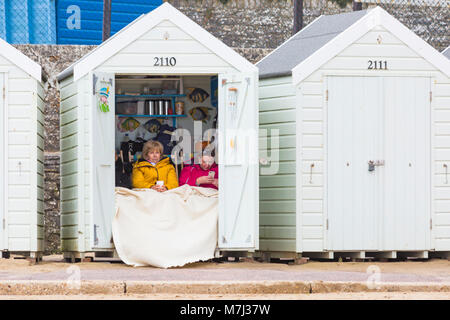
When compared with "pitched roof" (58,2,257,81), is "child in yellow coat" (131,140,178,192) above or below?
below

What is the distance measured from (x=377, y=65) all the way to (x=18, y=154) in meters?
4.21

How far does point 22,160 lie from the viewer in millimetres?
12922

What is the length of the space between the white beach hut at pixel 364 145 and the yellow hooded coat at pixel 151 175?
3.99ft

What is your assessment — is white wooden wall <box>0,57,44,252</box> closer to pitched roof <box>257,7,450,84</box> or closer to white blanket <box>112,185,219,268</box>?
white blanket <box>112,185,219,268</box>

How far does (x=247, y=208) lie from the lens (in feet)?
41.8

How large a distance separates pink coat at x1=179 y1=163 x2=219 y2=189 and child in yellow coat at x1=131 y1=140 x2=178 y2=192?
141 millimetres

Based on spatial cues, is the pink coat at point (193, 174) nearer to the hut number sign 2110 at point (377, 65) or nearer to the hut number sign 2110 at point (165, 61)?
the hut number sign 2110 at point (165, 61)

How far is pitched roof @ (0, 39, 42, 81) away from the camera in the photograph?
12906 millimetres

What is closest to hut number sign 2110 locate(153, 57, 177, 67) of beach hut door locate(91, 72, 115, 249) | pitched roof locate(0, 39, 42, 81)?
beach hut door locate(91, 72, 115, 249)

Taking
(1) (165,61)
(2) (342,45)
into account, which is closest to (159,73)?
(1) (165,61)

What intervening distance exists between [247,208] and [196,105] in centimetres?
228

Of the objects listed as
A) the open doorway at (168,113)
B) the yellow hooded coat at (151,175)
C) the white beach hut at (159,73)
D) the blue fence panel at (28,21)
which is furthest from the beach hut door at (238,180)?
the blue fence panel at (28,21)

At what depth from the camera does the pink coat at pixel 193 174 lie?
44.0 feet
